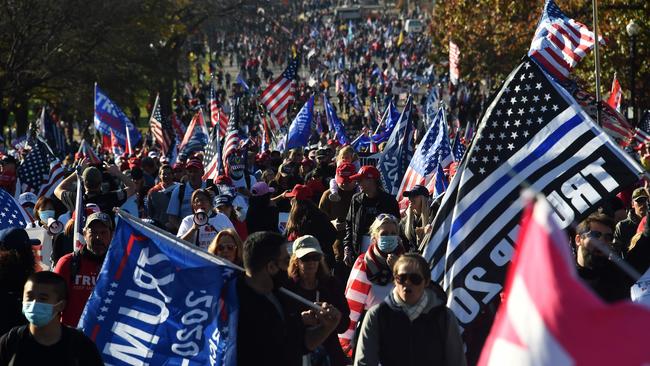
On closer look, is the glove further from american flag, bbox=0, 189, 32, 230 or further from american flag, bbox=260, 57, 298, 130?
american flag, bbox=260, 57, 298, 130

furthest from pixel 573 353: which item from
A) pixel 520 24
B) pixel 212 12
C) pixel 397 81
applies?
pixel 397 81

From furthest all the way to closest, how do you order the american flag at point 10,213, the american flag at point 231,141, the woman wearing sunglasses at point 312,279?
the american flag at point 231,141 < the american flag at point 10,213 < the woman wearing sunglasses at point 312,279

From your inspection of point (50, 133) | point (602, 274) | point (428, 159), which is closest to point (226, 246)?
point (602, 274)

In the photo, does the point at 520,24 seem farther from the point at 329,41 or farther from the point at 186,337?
the point at 329,41

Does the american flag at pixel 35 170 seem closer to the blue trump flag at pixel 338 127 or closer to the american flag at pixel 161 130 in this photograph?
the american flag at pixel 161 130

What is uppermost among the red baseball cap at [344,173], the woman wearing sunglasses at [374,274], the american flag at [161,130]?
the woman wearing sunglasses at [374,274]

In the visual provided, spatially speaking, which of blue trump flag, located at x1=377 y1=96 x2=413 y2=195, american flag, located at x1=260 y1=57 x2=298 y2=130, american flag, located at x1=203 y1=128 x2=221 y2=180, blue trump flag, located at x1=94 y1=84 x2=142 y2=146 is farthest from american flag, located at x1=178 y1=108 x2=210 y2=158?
blue trump flag, located at x1=377 y1=96 x2=413 y2=195

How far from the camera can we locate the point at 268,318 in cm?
666

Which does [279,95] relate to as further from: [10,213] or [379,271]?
[379,271]

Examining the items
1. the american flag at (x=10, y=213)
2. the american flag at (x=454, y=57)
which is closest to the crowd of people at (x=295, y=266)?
the american flag at (x=10, y=213)

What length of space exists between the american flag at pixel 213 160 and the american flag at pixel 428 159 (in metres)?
2.31

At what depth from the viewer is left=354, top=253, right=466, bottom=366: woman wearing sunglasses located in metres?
6.48

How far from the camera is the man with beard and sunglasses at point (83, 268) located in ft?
26.3

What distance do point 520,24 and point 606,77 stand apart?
9.09 metres
